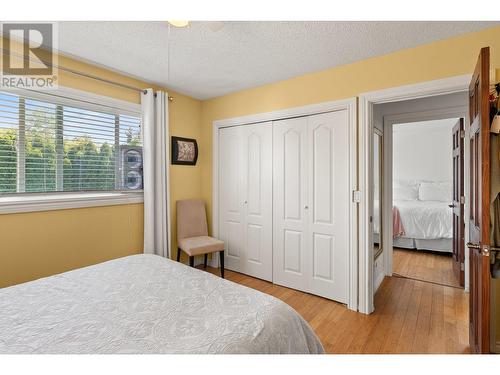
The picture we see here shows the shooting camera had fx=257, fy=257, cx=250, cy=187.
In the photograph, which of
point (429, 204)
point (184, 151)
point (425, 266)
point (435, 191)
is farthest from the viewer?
point (435, 191)

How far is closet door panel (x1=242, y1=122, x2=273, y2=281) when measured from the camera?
10.6 ft

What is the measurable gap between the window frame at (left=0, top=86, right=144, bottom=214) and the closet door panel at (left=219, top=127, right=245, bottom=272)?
3.60 feet

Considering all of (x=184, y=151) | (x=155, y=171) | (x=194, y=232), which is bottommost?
(x=194, y=232)

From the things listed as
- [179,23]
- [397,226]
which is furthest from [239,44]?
[397,226]

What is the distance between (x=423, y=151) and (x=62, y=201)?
6.74 meters

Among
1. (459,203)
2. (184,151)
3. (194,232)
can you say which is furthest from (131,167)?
(459,203)

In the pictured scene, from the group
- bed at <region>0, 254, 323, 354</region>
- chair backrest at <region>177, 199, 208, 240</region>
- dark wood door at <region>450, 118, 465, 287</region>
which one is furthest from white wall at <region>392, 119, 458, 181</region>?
bed at <region>0, 254, 323, 354</region>

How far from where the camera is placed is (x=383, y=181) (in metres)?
3.41

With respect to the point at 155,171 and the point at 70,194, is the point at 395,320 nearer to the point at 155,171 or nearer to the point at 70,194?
the point at 155,171

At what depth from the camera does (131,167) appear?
297 centimetres

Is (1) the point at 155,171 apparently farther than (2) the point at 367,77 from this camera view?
Yes

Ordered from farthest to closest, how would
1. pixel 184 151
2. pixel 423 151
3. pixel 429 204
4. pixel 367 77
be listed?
pixel 423 151 → pixel 429 204 → pixel 184 151 → pixel 367 77

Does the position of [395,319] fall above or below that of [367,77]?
below

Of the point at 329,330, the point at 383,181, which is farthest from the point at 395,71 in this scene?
the point at 329,330
